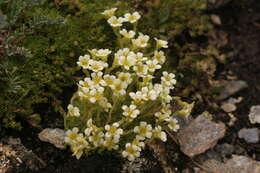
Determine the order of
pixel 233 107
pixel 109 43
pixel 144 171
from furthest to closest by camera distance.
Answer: pixel 233 107 < pixel 109 43 < pixel 144 171

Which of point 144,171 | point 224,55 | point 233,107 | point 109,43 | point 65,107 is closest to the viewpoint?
point 144,171

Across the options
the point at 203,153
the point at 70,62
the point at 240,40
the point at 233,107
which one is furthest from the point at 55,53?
the point at 240,40

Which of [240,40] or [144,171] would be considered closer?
[144,171]

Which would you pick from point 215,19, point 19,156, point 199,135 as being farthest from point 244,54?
point 19,156

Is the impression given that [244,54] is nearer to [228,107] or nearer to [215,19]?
[215,19]

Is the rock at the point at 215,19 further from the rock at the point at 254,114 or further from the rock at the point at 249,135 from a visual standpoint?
the rock at the point at 249,135

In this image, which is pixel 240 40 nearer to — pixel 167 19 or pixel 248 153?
pixel 167 19

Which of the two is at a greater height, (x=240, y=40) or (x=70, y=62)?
(x=70, y=62)
